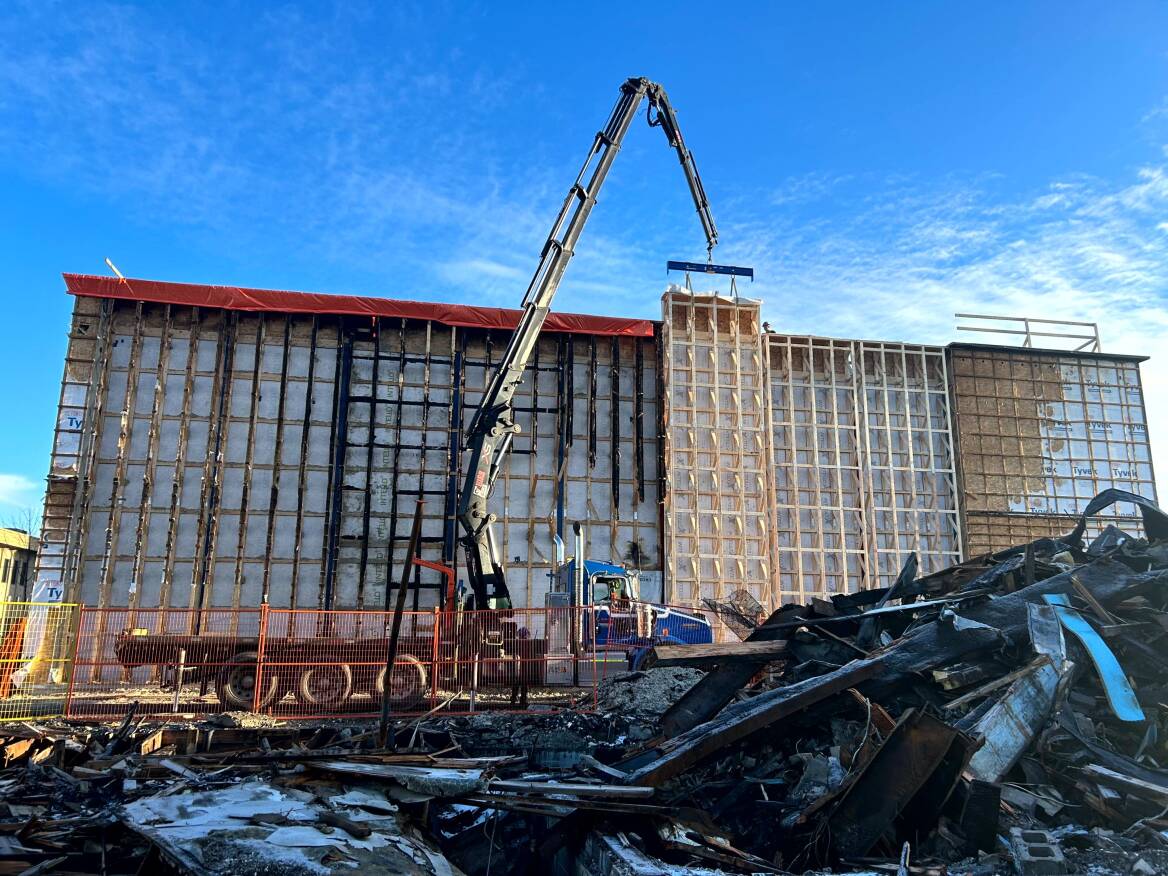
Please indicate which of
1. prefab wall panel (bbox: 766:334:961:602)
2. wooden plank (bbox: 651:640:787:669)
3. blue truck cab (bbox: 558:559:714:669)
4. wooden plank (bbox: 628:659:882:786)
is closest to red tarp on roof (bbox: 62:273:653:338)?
prefab wall panel (bbox: 766:334:961:602)

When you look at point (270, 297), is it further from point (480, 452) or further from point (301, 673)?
point (301, 673)

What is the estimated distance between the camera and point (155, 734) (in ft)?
36.1

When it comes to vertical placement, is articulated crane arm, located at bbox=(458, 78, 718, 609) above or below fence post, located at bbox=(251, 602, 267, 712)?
above

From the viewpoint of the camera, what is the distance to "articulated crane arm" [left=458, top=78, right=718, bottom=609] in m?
18.3

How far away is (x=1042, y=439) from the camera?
28.0 meters

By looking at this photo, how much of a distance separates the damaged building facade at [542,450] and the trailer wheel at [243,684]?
795 centimetres

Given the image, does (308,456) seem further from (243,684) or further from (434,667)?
(434,667)

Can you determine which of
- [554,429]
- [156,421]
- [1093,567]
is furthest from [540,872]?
[156,421]

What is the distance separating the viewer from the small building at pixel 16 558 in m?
37.2

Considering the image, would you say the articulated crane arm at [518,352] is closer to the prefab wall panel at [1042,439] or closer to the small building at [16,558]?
the prefab wall panel at [1042,439]

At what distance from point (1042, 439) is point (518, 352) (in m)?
19.0

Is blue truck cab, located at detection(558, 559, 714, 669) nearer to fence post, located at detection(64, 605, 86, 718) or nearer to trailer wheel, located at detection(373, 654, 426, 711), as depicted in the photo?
trailer wheel, located at detection(373, 654, 426, 711)

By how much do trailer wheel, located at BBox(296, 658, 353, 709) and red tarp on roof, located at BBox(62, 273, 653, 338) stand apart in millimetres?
13290

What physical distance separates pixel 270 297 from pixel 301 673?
13.9 metres
